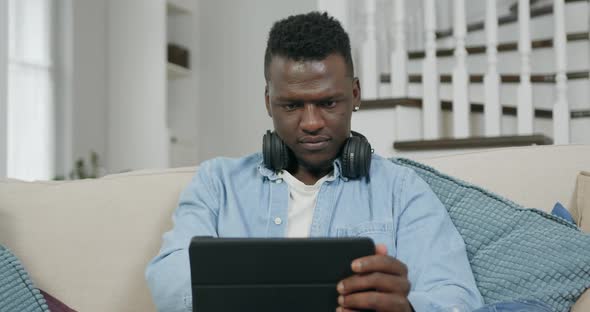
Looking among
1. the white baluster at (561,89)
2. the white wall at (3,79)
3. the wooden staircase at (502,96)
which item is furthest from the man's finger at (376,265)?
the white wall at (3,79)

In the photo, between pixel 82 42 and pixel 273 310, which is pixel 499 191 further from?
pixel 82 42

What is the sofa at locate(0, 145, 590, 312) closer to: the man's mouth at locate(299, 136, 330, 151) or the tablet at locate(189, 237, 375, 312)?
the man's mouth at locate(299, 136, 330, 151)

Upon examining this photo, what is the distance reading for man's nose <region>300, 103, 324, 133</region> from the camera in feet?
4.72

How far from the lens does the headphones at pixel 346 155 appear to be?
1479 millimetres

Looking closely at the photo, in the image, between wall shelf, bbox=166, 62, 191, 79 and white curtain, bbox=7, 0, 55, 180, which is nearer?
white curtain, bbox=7, 0, 55, 180

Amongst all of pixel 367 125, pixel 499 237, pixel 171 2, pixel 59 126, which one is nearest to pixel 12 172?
pixel 59 126

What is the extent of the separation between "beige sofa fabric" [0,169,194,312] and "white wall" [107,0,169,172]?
3.03 m

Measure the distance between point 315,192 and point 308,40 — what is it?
0.98 feet

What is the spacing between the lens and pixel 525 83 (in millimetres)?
3367

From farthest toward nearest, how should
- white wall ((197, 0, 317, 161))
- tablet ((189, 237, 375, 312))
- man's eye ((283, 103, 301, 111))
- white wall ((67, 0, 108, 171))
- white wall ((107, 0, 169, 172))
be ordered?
white wall ((197, 0, 317, 161)) < white wall ((107, 0, 169, 172)) < white wall ((67, 0, 108, 171)) < man's eye ((283, 103, 301, 111)) < tablet ((189, 237, 375, 312))

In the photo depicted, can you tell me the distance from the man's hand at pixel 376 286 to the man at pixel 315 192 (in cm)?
21

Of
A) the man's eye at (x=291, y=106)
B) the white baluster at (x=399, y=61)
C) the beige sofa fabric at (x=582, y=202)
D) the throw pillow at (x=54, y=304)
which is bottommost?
the throw pillow at (x=54, y=304)

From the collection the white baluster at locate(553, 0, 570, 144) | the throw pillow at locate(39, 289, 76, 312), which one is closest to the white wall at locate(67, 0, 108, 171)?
the white baluster at locate(553, 0, 570, 144)

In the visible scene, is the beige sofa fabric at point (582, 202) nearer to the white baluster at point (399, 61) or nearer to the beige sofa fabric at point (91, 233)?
the beige sofa fabric at point (91, 233)
